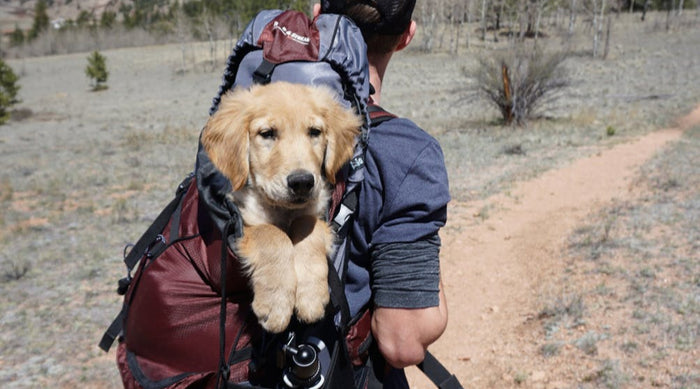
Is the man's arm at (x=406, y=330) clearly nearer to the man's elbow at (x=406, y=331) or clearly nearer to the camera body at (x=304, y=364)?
the man's elbow at (x=406, y=331)

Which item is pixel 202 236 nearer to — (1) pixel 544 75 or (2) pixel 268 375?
(2) pixel 268 375

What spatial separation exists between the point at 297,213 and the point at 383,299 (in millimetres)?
449

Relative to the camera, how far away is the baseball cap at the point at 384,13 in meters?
1.91

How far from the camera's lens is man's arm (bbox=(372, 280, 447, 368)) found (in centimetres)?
178

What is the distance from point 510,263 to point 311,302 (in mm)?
5946

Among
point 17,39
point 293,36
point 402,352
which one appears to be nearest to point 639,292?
point 402,352

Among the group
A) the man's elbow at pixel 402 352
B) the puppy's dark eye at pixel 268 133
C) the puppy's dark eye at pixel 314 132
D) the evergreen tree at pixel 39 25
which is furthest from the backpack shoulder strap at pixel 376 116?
the evergreen tree at pixel 39 25

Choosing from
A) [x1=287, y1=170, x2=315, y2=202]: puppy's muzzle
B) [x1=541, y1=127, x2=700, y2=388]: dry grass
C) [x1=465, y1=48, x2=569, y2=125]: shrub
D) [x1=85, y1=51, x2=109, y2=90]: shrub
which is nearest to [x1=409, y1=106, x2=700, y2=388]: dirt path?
[x1=541, y1=127, x2=700, y2=388]: dry grass

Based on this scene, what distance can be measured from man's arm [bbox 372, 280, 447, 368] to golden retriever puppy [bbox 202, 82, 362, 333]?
217 mm

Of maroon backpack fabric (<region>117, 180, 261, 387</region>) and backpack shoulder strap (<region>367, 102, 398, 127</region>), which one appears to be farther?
backpack shoulder strap (<region>367, 102, 398, 127</region>)

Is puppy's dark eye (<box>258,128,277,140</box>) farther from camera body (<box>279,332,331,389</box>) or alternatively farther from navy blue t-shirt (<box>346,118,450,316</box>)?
camera body (<box>279,332,331,389</box>)

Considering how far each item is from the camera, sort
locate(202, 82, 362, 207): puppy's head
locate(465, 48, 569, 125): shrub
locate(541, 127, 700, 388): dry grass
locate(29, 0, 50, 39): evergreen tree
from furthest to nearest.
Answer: locate(29, 0, 50, 39): evergreen tree, locate(465, 48, 569, 125): shrub, locate(541, 127, 700, 388): dry grass, locate(202, 82, 362, 207): puppy's head

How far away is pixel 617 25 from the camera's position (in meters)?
57.6

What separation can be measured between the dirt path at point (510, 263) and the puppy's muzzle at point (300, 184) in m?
3.53
